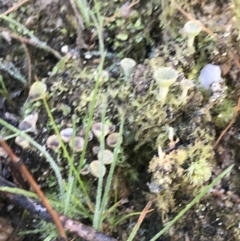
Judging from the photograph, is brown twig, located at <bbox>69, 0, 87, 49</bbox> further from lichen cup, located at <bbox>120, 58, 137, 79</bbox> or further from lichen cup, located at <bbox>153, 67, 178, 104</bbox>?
lichen cup, located at <bbox>153, 67, 178, 104</bbox>

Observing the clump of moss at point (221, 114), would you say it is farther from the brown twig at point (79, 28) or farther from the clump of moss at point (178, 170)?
the brown twig at point (79, 28)

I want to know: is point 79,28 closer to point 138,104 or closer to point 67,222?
point 138,104

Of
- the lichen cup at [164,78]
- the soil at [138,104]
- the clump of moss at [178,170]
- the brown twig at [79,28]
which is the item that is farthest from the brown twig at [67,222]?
the brown twig at [79,28]

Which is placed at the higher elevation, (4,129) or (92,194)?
(4,129)

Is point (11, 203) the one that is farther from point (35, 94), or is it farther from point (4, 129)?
point (35, 94)

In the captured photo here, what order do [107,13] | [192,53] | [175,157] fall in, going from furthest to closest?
[107,13]
[192,53]
[175,157]

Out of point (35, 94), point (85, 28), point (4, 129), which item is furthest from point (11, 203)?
point (85, 28)
